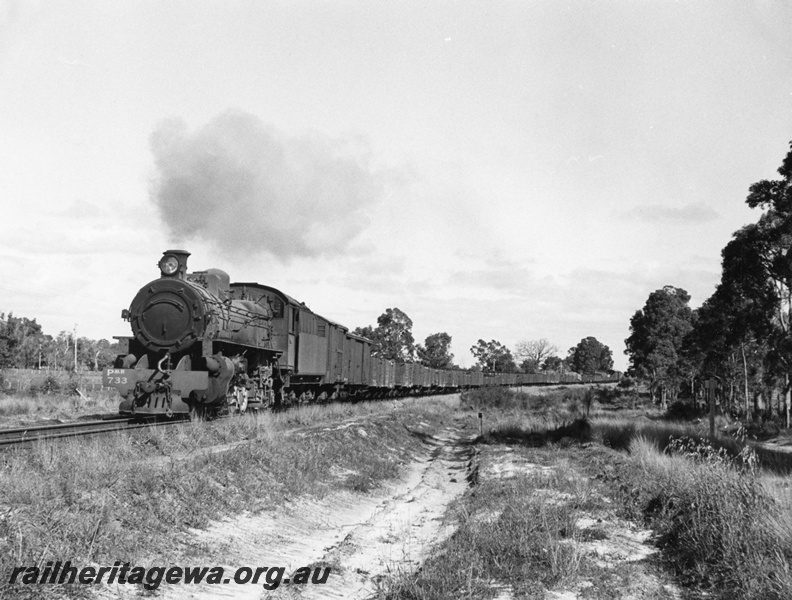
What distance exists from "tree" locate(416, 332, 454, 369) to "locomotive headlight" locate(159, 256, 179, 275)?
9177cm

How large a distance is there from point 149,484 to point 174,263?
9832 mm

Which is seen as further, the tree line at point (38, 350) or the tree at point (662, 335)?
the tree line at point (38, 350)

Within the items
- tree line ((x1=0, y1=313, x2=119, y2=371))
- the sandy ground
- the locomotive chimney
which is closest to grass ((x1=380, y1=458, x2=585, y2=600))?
the sandy ground

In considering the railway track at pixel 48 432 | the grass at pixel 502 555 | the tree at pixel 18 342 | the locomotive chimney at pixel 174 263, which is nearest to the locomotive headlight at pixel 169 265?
the locomotive chimney at pixel 174 263

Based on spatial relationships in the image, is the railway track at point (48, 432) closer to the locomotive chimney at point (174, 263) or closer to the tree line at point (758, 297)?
the locomotive chimney at point (174, 263)

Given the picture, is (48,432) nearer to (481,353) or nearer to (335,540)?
(335,540)

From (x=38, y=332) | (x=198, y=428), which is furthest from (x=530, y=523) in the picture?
(x=38, y=332)

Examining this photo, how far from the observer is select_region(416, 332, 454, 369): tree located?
358ft

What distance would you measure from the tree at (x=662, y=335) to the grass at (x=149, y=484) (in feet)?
161

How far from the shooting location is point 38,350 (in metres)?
94.8

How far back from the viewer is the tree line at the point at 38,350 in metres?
70.1

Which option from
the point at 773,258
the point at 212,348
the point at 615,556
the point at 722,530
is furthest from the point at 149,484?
the point at 773,258

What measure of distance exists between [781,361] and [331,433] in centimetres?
2109

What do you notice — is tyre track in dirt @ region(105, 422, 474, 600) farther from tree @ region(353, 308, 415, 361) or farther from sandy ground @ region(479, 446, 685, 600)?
tree @ region(353, 308, 415, 361)
